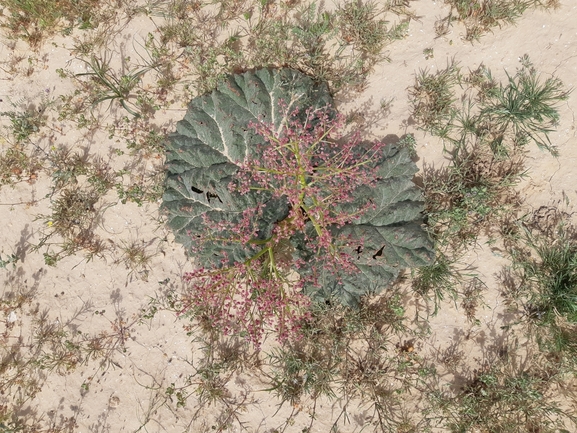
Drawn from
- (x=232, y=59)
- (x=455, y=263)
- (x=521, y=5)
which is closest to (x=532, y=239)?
(x=455, y=263)

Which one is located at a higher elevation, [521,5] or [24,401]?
[521,5]

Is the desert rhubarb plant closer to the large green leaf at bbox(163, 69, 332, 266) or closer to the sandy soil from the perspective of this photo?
the large green leaf at bbox(163, 69, 332, 266)

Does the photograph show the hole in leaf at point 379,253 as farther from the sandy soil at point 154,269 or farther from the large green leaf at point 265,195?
the sandy soil at point 154,269

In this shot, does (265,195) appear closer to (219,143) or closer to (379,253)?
(219,143)

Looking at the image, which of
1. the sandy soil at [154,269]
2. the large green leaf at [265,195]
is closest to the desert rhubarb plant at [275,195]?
the large green leaf at [265,195]

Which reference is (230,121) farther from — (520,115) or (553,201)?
(553,201)

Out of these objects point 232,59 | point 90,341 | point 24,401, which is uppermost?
point 232,59

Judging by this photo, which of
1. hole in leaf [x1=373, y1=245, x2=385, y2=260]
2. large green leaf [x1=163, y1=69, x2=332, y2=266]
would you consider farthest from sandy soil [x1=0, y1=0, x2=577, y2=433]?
hole in leaf [x1=373, y1=245, x2=385, y2=260]

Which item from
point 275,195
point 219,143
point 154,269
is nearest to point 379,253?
point 275,195
